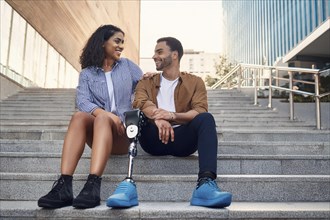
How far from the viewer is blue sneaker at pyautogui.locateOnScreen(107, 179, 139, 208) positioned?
1866 millimetres

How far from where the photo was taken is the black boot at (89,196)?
189cm

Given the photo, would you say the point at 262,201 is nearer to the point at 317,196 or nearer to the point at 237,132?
the point at 317,196

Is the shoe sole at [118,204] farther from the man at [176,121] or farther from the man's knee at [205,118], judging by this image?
the man's knee at [205,118]

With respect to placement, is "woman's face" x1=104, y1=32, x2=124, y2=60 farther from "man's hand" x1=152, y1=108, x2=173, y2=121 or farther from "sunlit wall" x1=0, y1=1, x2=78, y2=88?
"sunlit wall" x1=0, y1=1, x2=78, y2=88

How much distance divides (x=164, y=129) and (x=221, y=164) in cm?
59

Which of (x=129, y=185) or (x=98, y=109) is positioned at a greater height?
(x=98, y=109)

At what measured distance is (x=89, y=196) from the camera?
6.34 ft

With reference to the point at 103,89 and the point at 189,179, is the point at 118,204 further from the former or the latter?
the point at 103,89

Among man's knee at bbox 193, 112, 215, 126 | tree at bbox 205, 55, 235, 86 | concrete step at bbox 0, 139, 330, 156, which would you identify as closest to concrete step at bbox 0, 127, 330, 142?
concrete step at bbox 0, 139, 330, 156

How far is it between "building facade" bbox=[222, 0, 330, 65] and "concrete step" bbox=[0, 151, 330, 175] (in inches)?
693

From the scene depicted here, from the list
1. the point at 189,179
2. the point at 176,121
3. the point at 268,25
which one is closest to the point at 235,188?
the point at 189,179

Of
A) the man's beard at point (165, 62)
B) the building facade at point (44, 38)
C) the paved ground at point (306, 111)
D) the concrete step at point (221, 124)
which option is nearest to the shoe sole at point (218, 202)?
the man's beard at point (165, 62)

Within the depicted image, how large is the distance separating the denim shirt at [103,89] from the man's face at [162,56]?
0.79ft

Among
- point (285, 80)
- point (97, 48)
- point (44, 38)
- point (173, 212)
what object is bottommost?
point (173, 212)
